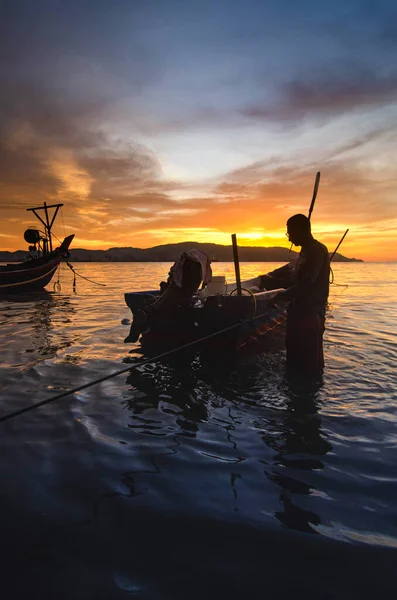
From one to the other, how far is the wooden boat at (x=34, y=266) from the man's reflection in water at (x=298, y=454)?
984 inches

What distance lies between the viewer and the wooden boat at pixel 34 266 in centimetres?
2658

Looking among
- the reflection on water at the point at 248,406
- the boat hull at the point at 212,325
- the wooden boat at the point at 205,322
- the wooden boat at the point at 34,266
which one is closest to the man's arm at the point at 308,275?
the reflection on water at the point at 248,406

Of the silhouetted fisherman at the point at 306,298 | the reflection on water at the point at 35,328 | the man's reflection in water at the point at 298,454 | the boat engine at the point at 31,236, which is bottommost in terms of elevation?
the man's reflection in water at the point at 298,454

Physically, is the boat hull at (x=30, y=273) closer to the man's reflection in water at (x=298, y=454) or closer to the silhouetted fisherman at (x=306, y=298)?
the silhouetted fisherman at (x=306, y=298)

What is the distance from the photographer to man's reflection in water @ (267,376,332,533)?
10.9ft

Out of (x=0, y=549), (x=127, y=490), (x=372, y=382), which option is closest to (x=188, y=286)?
(x=372, y=382)

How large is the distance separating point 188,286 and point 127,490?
6.38 metres

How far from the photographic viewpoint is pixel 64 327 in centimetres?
1350

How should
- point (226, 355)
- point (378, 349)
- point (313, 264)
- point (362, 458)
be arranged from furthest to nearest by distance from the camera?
point (378, 349) < point (226, 355) < point (313, 264) < point (362, 458)

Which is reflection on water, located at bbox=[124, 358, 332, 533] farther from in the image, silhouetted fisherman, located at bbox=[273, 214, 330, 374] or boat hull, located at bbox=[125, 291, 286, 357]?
boat hull, located at bbox=[125, 291, 286, 357]

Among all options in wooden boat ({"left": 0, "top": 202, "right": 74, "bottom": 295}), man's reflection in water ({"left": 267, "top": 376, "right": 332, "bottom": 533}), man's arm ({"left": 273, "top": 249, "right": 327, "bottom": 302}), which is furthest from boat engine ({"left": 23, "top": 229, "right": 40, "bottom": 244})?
man's reflection in water ({"left": 267, "top": 376, "right": 332, "bottom": 533})

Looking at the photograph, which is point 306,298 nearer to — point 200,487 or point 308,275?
point 308,275

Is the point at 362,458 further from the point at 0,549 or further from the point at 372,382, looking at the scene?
the point at 0,549

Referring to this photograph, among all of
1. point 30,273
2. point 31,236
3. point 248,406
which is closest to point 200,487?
point 248,406
